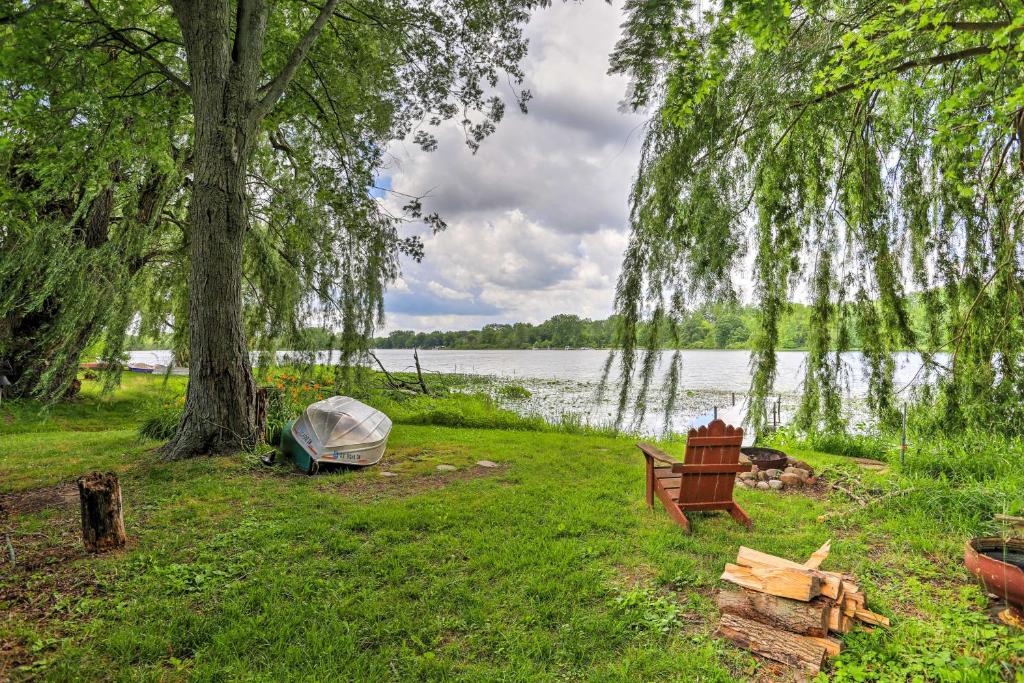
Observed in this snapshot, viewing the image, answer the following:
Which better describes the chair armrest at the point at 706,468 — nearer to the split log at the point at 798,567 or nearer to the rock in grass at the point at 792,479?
the split log at the point at 798,567

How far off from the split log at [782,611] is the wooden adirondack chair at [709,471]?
1400mm

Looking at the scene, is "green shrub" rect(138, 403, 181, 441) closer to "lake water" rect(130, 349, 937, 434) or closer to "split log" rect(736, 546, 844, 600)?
"lake water" rect(130, 349, 937, 434)

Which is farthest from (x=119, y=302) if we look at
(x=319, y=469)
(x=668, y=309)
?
(x=668, y=309)

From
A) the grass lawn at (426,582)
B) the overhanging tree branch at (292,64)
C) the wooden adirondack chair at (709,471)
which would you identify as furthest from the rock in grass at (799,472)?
the overhanging tree branch at (292,64)

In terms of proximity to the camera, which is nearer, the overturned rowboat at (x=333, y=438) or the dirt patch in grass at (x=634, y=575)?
the dirt patch in grass at (x=634, y=575)

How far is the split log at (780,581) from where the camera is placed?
8.10 ft

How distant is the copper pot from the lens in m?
2.45

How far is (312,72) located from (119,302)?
457cm

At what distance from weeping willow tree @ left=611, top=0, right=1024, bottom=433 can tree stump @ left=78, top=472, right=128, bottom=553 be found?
3.85 metres

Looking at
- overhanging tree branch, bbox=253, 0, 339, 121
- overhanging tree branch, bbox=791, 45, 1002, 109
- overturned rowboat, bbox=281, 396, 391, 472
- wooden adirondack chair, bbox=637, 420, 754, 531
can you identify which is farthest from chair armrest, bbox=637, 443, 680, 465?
overhanging tree branch, bbox=253, 0, 339, 121

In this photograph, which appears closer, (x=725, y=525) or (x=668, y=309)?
(x=668, y=309)

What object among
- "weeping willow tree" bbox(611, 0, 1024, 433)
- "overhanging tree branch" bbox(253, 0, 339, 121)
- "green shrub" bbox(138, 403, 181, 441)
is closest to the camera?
"weeping willow tree" bbox(611, 0, 1024, 433)

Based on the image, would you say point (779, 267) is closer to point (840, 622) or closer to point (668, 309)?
point (668, 309)

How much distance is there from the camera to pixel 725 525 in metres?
4.12
